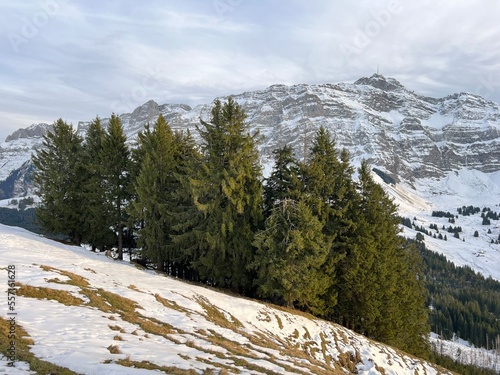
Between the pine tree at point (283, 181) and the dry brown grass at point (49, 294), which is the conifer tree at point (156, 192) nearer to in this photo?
the pine tree at point (283, 181)

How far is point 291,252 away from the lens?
27438 mm

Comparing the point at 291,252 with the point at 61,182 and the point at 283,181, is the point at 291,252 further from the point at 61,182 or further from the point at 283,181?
the point at 61,182

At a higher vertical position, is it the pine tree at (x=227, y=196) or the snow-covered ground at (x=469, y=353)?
the pine tree at (x=227, y=196)

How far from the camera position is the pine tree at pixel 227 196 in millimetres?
29625

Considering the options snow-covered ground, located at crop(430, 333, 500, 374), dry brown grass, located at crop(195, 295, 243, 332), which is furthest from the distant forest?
snow-covered ground, located at crop(430, 333, 500, 374)

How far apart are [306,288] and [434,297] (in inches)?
6822

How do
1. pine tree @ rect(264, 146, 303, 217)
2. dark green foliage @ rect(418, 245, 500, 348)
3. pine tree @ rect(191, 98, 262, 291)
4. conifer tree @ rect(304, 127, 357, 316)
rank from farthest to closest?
1. dark green foliage @ rect(418, 245, 500, 348)
2. conifer tree @ rect(304, 127, 357, 316)
3. pine tree @ rect(264, 146, 303, 217)
4. pine tree @ rect(191, 98, 262, 291)

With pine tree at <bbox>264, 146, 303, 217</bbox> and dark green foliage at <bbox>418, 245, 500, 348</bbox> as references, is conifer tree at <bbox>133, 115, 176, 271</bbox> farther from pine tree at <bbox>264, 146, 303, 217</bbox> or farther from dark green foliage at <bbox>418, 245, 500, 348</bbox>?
dark green foliage at <bbox>418, 245, 500, 348</bbox>

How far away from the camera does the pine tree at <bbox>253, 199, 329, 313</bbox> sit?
27.4 m

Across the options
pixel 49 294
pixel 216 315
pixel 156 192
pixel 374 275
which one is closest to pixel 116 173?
pixel 156 192

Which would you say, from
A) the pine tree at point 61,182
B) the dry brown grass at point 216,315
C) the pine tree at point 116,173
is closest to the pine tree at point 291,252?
the dry brown grass at point 216,315

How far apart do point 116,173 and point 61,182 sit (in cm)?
645

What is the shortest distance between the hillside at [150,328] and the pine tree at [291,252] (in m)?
2.17

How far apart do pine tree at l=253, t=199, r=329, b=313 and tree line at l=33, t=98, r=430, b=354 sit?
0.29 ft
